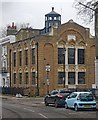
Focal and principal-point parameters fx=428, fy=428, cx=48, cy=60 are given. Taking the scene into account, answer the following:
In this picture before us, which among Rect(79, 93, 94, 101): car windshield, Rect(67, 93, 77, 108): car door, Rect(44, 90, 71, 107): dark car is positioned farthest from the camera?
Rect(44, 90, 71, 107): dark car

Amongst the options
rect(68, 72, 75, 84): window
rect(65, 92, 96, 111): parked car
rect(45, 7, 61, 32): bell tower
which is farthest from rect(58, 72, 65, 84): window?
rect(65, 92, 96, 111): parked car

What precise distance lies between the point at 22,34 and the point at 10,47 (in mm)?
3497

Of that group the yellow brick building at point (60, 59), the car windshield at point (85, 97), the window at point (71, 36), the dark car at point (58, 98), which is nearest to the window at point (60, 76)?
the yellow brick building at point (60, 59)

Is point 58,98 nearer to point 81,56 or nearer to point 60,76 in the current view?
point 60,76

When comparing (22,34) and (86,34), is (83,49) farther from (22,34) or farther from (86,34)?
(22,34)

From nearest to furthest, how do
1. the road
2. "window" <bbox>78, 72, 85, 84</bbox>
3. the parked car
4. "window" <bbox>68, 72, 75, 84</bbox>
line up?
1. the road
2. the parked car
3. "window" <bbox>68, 72, 75, 84</bbox>
4. "window" <bbox>78, 72, 85, 84</bbox>

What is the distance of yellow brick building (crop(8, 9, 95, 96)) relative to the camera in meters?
63.9

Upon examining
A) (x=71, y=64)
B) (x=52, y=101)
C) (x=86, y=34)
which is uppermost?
(x=86, y=34)

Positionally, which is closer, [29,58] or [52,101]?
[52,101]

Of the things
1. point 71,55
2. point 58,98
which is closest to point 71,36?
point 71,55

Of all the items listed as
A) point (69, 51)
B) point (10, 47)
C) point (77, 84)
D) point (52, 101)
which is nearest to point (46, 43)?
point (69, 51)

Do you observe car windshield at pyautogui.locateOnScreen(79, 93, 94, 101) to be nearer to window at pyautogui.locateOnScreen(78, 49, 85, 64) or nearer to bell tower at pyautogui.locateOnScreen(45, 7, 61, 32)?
window at pyautogui.locateOnScreen(78, 49, 85, 64)

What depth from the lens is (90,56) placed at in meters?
66.6

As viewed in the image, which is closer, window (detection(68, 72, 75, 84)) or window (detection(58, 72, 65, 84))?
window (detection(58, 72, 65, 84))
